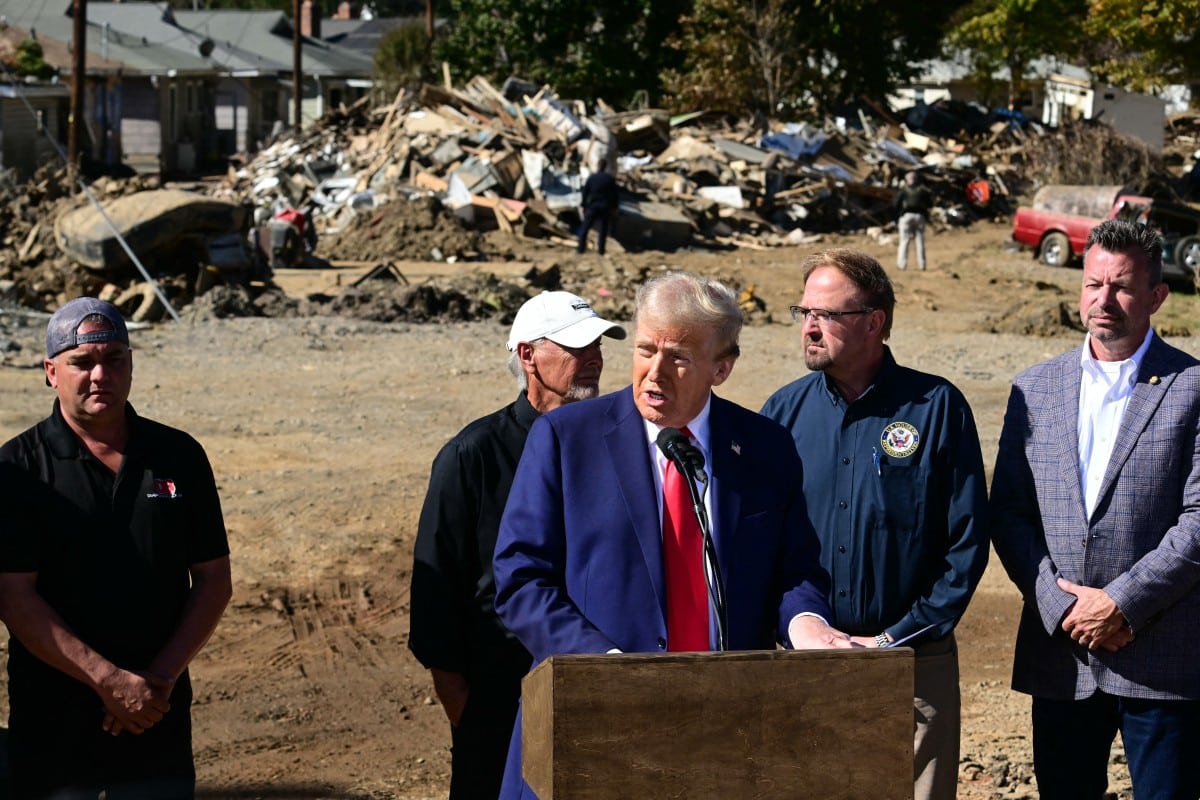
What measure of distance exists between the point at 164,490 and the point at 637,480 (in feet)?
5.51

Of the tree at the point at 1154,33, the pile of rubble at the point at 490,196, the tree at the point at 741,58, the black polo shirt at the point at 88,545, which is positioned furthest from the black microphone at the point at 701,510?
the tree at the point at 741,58

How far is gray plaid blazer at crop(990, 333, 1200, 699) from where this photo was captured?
176 inches

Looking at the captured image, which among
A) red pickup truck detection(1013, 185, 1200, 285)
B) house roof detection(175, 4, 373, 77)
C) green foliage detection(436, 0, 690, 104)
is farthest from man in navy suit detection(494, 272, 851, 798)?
house roof detection(175, 4, 373, 77)

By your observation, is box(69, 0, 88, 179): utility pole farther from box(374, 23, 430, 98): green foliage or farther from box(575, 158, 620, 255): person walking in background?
box(374, 23, 430, 98): green foliage

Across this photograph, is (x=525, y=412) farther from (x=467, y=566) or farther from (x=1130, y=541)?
(x=1130, y=541)

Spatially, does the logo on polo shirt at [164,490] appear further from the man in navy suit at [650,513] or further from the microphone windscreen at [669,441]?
the microphone windscreen at [669,441]

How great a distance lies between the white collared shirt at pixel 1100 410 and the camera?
4.61 metres

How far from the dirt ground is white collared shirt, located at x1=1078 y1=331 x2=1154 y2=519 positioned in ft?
6.67

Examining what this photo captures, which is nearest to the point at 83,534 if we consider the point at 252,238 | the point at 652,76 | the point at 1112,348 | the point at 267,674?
the point at 1112,348

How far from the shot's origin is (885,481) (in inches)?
178

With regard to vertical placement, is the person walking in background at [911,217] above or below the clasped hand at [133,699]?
above

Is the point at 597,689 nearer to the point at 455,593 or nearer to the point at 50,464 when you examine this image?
the point at 455,593

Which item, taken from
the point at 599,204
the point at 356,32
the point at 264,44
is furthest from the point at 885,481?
the point at 356,32

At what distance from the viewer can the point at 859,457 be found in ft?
15.0
